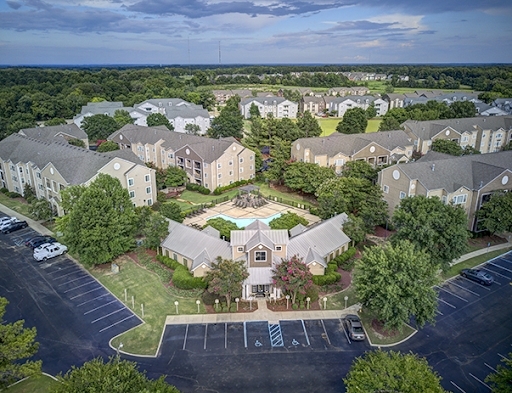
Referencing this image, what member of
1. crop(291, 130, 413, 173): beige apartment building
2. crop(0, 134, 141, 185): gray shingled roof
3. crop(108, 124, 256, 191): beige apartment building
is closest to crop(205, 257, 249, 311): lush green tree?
crop(0, 134, 141, 185): gray shingled roof

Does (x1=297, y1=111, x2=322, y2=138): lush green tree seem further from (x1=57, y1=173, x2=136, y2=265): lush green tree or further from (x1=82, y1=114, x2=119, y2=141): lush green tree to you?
(x1=57, y1=173, x2=136, y2=265): lush green tree

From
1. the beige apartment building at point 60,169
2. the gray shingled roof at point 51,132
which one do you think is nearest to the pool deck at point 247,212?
the beige apartment building at point 60,169

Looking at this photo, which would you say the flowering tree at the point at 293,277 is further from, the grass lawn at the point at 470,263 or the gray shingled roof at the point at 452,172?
the gray shingled roof at the point at 452,172

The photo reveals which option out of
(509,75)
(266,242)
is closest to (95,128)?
(266,242)

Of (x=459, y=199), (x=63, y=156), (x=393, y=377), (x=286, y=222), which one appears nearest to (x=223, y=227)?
(x=286, y=222)

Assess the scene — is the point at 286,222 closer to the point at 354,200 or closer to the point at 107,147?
the point at 354,200

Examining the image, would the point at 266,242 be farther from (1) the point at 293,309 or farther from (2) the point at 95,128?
(2) the point at 95,128
